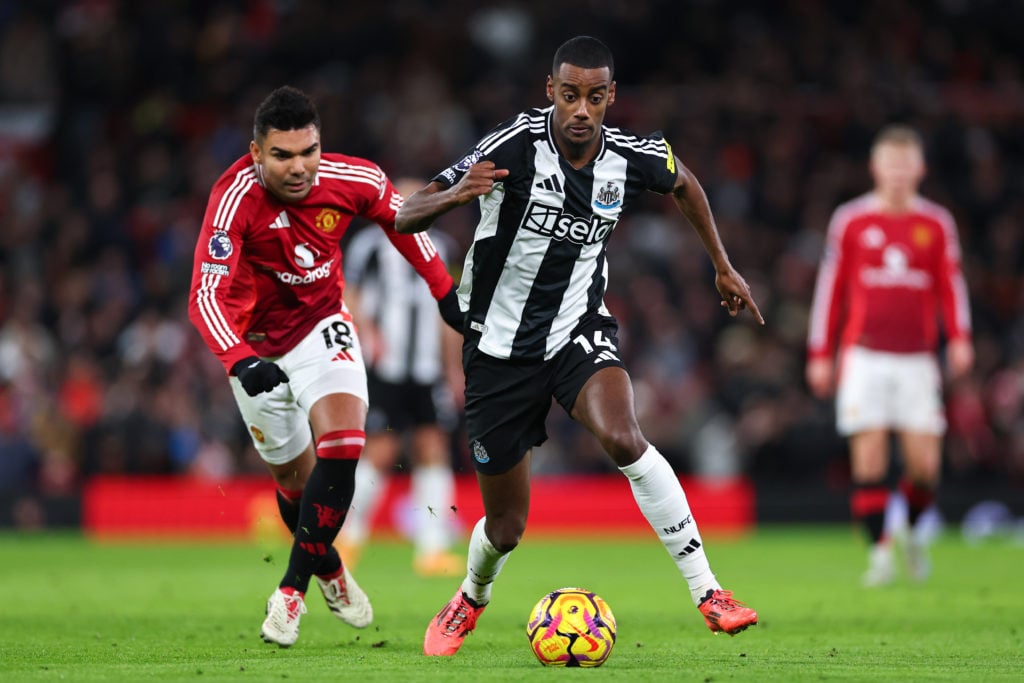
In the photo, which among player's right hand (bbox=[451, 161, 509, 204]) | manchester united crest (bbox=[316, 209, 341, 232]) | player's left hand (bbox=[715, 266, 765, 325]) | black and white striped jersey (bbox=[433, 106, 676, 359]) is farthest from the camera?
manchester united crest (bbox=[316, 209, 341, 232])

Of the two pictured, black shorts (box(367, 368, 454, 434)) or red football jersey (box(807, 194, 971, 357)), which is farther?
black shorts (box(367, 368, 454, 434))

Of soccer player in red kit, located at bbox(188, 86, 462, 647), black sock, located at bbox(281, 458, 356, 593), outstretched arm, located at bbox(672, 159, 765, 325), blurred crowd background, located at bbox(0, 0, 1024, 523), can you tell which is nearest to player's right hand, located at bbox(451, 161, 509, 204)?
outstretched arm, located at bbox(672, 159, 765, 325)

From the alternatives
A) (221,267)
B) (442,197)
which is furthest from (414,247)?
(442,197)

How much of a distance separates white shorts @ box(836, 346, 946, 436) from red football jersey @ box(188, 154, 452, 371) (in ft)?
14.9

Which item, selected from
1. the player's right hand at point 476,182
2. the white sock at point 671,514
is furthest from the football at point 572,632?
the player's right hand at point 476,182

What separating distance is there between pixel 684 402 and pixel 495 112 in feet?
15.6

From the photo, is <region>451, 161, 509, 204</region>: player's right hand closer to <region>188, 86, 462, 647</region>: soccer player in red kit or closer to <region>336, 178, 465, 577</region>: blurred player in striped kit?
<region>188, 86, 462, 647</region>: soccer player in red kit

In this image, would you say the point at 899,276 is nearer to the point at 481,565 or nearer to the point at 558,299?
the point at 558,299

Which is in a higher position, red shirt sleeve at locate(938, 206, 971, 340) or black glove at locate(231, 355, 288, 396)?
black glove at locate(231, 355, 288, 396)

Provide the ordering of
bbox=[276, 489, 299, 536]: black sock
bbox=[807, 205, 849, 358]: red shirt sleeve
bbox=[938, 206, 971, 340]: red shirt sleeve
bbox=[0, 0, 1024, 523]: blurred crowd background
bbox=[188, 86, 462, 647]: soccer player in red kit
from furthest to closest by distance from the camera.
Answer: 1. bbox=[0, 0, 1024, 523]: blurred crowd background
2. bbox=[807, 205, 849, 358]: red shirt sleeve
3. bbox=[938, 206, 971, 340]: red shirt sleeve
4. bbox=[276, 489, 299, 536]: black sock
5. bbox=[188, 86, 462, 647]: soccer player in red kit

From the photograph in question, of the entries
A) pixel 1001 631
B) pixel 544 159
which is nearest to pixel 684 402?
pixel 1001 631

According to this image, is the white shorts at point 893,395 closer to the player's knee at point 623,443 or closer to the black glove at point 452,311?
the black glove at point 452,311

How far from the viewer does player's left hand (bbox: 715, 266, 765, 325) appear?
6.74 metres

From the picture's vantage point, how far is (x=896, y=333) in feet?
36.4
